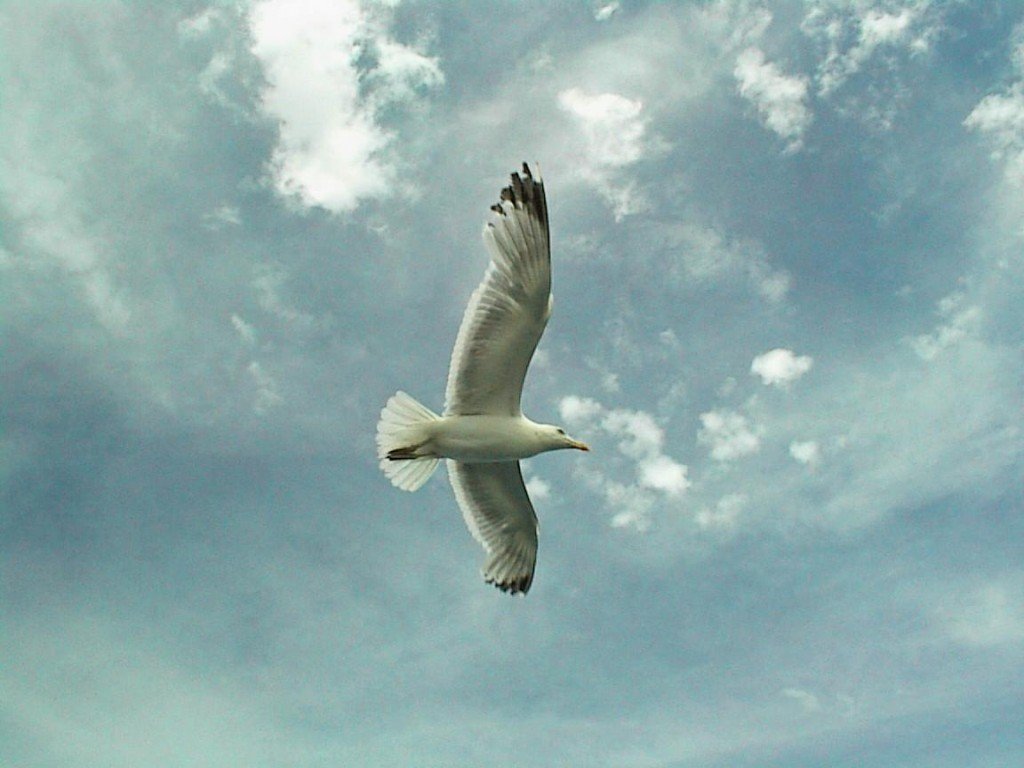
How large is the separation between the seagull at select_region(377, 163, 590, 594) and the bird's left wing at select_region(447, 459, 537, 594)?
17 millimetres

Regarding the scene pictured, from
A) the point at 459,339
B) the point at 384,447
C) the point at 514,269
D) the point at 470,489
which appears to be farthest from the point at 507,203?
the point at 470,489

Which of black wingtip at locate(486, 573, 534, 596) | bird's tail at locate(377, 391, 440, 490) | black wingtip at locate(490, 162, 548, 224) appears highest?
black wingtip at locate(490, 162, 548, 224)

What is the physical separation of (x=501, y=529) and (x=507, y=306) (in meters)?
4.68

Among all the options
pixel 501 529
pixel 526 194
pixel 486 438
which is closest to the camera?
pixel 526 194

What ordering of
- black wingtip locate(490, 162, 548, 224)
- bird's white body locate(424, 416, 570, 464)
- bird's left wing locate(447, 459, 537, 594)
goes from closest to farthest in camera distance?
1. black wingtip locate(490, 162, 548, 224)
2. bird's white body locate(424, 416, 570, 464)
3. bird's left wing locate(447, 459, 537, 594)

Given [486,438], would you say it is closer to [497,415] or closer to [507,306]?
[497,415]

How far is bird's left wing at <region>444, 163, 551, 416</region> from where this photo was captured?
11.4 m

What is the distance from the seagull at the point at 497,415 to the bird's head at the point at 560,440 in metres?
0.02

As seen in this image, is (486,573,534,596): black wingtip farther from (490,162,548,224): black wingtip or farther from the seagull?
(490,162,548,224): black wingtip

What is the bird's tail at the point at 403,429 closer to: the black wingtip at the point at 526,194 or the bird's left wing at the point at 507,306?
the bird's left wing at the point at 507,306

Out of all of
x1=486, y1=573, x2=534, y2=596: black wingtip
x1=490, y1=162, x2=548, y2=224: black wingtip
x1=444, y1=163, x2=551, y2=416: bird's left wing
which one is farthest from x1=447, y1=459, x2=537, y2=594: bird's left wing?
x1=490, y1=162, x2=548, y2=224: black wingtip

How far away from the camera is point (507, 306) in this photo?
38.4ft

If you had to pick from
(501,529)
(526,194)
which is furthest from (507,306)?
(501,529)

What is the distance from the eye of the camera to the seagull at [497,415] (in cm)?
1141
